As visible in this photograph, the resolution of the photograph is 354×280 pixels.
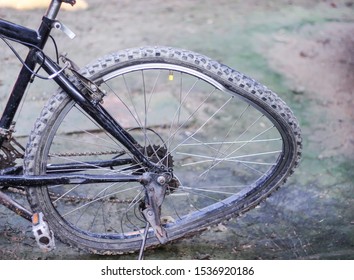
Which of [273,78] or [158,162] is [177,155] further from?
[273,78]

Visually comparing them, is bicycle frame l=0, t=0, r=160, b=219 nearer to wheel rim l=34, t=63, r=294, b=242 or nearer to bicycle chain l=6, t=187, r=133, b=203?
wheel rim l=34, t=63, r=294, b=242

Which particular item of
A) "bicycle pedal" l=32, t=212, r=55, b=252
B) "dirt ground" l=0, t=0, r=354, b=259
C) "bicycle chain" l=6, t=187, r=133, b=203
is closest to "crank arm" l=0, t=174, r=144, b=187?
"bicycle pedal" l=32, t=212, r=55, b=252

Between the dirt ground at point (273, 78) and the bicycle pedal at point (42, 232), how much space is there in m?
0.37

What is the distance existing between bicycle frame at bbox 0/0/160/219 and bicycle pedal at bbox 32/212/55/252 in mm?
87

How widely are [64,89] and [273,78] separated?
9.59 ft

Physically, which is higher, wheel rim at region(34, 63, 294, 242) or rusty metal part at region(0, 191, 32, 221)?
wheel rim at region(34, 63, 294, 242)

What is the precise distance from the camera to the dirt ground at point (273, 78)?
3838 mm

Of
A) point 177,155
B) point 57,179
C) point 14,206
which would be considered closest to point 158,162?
point 57,179

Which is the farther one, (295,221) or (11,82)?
(11,82)

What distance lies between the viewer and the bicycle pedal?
3.32 meters

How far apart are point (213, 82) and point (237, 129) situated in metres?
1.74

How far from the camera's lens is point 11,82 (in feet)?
18.1

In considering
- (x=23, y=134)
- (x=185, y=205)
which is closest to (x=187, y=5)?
(x=23, y=134)
